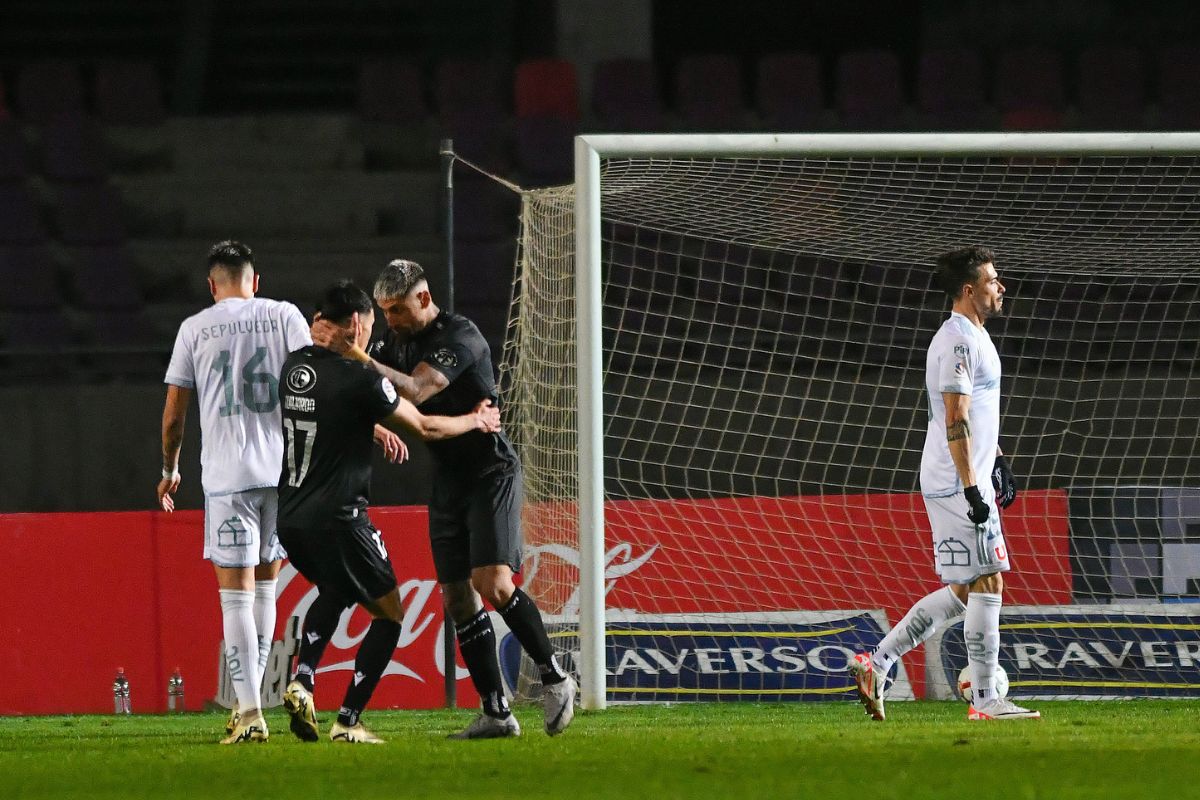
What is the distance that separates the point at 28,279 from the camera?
11852mm

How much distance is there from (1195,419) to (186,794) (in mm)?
6816

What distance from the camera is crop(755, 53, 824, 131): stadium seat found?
13.0m

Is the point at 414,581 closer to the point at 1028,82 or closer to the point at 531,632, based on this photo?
the point at 531,632

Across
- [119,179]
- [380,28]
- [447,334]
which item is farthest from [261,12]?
[447,334]

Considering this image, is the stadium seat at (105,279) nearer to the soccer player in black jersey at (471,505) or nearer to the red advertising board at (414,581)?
the red advertising board at (414,581)

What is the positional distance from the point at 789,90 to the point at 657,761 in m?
9.33

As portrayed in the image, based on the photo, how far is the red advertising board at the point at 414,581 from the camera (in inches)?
309

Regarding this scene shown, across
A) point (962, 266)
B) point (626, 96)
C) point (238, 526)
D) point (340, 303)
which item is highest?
point (626, 96)

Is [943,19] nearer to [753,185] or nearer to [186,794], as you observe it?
[753,185]

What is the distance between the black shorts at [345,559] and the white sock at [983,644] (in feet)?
7.24

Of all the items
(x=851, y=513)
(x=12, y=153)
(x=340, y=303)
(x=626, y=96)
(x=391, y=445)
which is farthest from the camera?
(x=626, y=96)

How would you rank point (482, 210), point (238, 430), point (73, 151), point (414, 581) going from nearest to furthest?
point (238, 430)
point (414, 581)
point (482, 210)
point (73, 151)

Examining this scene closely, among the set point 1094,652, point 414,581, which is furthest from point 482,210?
point 1094,652

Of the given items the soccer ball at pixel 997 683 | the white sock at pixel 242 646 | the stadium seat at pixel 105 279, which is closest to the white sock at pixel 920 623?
the soccer ball at pixel 997 683
